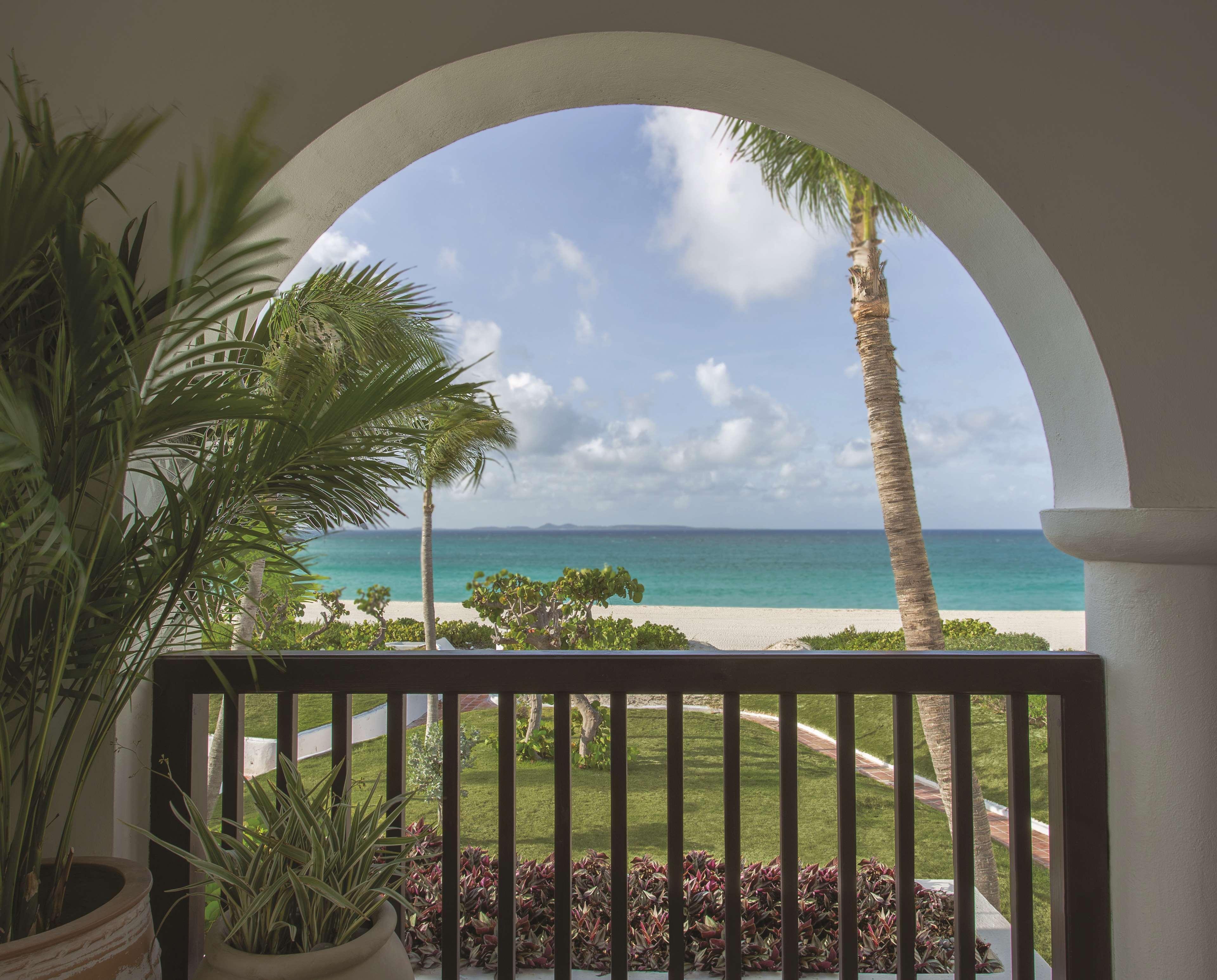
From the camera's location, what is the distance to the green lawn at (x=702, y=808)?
6.37 m

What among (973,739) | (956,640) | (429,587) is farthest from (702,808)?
(956,640)

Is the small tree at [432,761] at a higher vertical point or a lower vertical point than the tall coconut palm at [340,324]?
lower

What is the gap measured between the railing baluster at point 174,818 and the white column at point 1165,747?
6.70 ft

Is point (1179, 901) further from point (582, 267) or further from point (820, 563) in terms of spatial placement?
point (582, 267)

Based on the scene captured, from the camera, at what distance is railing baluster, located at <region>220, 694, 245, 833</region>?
5.31ft

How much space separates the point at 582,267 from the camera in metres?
34.8

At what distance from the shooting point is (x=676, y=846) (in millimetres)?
1643

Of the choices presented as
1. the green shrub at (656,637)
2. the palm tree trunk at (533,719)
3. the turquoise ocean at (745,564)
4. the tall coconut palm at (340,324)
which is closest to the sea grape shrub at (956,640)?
the green shrub at (656,637)

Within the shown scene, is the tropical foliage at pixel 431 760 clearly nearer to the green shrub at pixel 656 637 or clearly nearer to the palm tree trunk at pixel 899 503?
the green shrub at pixel 656 637

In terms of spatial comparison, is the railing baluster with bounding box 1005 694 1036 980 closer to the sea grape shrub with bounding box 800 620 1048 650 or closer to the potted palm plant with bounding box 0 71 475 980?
the potted palm plant with bounding box 0 71 475 980

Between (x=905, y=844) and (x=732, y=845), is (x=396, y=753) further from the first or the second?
(x=905, y=844)

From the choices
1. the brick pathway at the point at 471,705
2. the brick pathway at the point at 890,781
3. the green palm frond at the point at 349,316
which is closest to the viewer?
the green palm frond at the point at 349,316

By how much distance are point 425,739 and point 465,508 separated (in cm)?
2808

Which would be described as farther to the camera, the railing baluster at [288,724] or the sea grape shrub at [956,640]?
the sea grape shrub at [956,640]
